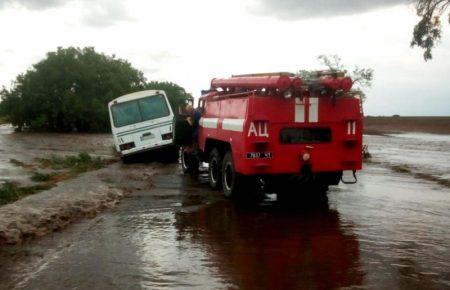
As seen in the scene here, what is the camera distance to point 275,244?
727cm

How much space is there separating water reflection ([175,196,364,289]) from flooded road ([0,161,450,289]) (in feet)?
0.04

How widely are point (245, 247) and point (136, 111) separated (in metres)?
13.1

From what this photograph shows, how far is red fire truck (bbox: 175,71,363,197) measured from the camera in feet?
32.5

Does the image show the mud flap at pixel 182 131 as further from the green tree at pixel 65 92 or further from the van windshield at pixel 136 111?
the green tree at pixel 65 92

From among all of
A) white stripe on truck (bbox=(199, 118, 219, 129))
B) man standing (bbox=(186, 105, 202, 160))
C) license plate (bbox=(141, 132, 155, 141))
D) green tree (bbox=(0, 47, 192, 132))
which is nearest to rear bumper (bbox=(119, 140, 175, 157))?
license plate (bbox=(141, 132, 155, 141))

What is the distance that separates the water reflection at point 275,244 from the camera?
18.7 ft

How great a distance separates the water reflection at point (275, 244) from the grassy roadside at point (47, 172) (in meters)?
3.69

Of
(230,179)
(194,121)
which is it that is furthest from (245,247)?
(194,121)

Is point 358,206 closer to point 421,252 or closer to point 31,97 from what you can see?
point 421,252

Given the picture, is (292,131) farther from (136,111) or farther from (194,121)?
(136,111)

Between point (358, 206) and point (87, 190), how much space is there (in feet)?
18.3

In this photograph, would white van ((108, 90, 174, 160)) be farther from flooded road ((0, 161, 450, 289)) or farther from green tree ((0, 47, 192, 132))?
green tree ((0, 47, 192, 132))

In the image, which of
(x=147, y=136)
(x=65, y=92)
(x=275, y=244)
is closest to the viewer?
(x=275, y=244)

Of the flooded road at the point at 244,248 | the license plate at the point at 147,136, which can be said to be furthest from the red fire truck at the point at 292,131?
the license plate at the point at 147,136
